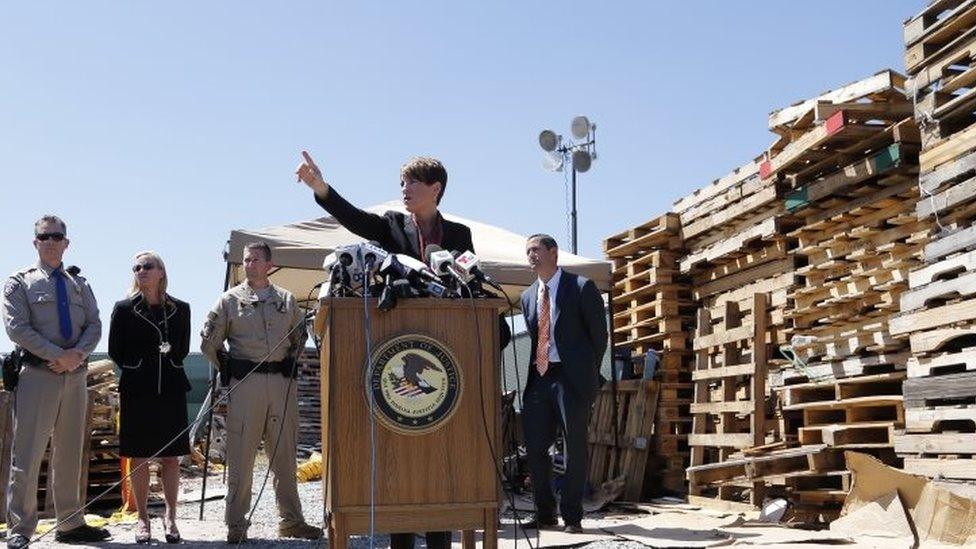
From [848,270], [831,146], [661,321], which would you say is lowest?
[661,321]

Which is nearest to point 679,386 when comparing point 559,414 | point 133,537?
point 559,414

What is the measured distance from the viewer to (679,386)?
1134cm

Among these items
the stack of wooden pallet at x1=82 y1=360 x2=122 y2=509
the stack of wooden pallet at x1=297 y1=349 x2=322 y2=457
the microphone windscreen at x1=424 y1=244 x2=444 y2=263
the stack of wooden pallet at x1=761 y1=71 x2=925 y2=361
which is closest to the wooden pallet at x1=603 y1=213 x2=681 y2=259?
the stack of wooden pallet at x1=761 y1=71 x2=925 y2=361

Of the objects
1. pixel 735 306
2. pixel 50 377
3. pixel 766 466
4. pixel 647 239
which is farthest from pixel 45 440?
pixel 647 239

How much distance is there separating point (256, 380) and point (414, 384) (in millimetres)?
3276

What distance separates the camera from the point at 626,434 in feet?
37.0

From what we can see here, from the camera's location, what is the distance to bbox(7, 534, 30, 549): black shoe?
6.47m

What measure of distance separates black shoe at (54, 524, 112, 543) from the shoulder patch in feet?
4.98

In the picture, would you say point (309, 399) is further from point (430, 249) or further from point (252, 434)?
point (430, 249)

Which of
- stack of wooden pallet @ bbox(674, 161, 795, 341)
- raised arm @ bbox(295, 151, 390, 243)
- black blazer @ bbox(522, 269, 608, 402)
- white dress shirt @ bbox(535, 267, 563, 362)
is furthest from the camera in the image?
stack of wooden pallet @ bbox(674, 161, 795, 341)

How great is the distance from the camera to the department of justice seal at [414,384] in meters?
3.89

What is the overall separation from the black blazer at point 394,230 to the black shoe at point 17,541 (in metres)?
3.32

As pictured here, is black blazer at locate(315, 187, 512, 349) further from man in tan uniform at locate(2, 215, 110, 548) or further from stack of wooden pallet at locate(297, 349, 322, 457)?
stack of wooden pallet at locate(297, 349, 322, 457)

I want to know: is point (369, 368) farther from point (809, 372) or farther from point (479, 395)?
point (809, 372)
